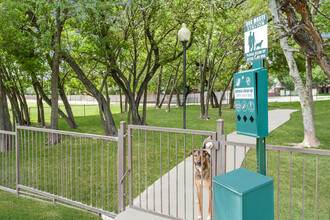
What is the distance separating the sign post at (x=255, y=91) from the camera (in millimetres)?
2650

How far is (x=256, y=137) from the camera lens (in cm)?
273

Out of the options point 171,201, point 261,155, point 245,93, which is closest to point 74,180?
point 171,201

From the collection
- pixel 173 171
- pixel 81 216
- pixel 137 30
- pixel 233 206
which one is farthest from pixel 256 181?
pixel 137 30

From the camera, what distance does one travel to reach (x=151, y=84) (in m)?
39.7

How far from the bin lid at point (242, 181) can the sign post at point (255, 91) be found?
28cm

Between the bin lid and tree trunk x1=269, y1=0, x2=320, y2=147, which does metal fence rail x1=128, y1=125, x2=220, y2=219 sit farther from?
tree trunk x1=269, y1=0, x2=320, y2=147

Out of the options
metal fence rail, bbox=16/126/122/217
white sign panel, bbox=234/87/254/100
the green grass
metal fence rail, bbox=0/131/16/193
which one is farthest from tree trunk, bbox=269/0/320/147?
metal fence rail, bbox=0/131/16/193

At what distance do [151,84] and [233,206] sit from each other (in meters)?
37.7

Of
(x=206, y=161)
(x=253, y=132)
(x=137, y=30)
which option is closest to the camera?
(x=253, y=132)

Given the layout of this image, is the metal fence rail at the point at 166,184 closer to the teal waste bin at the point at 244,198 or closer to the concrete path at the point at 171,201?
the concrete path at the point at 171,201

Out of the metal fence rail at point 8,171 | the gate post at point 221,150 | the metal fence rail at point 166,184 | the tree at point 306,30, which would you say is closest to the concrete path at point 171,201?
the metal fence rail at point 166,184

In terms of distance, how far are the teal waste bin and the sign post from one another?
1.27ft

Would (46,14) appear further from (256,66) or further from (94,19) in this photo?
(256,66)

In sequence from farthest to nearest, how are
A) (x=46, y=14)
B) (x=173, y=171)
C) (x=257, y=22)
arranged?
(x=46, y=14)
(x=173, y=171)
(x=257, y=22)
